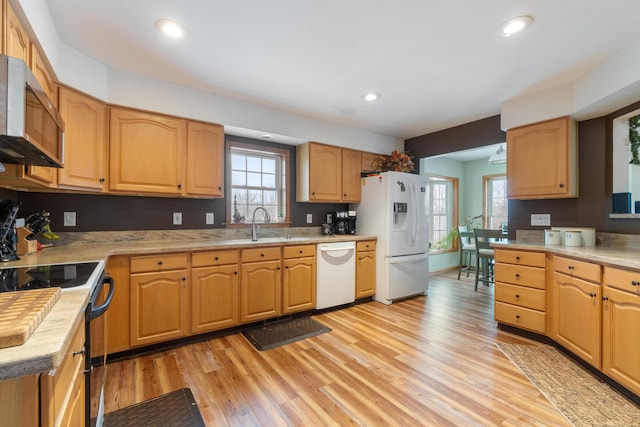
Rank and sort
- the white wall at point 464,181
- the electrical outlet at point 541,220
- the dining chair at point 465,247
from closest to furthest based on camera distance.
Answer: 1. the electrical outlet at point 541,220
2. the dining chair at point 465,247
3. the white wall at point 464,181

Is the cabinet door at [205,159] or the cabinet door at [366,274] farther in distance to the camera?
the cabinet door at [366,274]

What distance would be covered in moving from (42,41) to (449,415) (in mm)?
3304

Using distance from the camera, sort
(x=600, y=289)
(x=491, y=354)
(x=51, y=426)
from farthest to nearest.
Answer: (x=491, y=354)
(x=600, y=289)
(x=51, y=426)

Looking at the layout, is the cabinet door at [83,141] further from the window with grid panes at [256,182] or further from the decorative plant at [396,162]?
the decorative plant at [396,162]

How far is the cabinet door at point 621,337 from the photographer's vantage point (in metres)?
1.77

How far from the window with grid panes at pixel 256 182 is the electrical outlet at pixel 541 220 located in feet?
9.48

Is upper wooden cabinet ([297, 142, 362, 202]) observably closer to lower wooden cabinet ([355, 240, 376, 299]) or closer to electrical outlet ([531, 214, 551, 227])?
lower wooden cabinet ([355, 240, 376, 299])

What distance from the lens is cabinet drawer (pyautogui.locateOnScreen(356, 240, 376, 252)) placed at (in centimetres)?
379

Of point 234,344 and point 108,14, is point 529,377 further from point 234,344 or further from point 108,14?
point 108,14

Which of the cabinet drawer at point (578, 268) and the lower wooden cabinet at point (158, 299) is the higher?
the cabinet drawer at point (578, 268)

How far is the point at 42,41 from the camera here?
1.74 m

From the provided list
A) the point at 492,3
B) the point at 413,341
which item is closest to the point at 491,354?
the point at 413,341

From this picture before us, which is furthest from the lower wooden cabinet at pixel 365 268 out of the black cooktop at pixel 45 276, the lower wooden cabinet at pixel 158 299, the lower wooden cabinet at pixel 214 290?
the black cooktop at pixel 45 276

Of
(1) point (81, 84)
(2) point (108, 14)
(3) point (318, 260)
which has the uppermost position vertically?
(2) point (108, 14)
